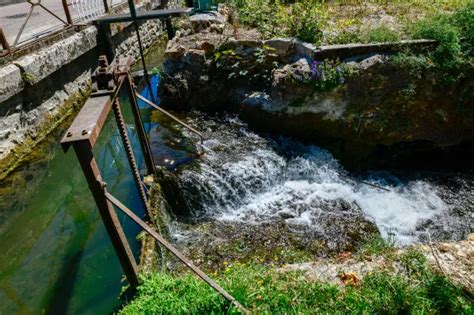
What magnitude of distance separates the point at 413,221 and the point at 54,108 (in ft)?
26.3

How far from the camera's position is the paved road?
347 inches

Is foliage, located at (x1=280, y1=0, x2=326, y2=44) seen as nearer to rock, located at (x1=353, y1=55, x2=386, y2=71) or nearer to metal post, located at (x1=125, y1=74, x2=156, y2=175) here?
rock, located at (x1=353, y1=55, x2=386, y2=71)

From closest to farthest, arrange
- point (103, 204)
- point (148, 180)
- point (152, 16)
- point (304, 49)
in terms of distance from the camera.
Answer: point (103, 204) → point (148, 180) → point (304, 49) → point (152, 16)

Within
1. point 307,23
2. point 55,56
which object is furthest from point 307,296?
point 55,56

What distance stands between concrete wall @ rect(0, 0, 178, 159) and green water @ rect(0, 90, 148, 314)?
0.69 metres

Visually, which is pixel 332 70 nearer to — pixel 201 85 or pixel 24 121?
pixel 201 85

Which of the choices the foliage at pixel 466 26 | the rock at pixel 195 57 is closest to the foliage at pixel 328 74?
the foliage at pixel 466 26

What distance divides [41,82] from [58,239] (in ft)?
13.6

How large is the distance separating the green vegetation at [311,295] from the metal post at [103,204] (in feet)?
0.91

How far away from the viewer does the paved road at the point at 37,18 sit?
8.80m

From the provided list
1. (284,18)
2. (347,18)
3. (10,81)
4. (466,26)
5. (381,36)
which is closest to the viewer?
(466,26)

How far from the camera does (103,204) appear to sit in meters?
3.21

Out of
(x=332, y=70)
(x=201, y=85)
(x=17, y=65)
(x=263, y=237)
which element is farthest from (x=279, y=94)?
(x=17, y=65)

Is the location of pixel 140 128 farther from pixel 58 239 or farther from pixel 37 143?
pixel 37 143
